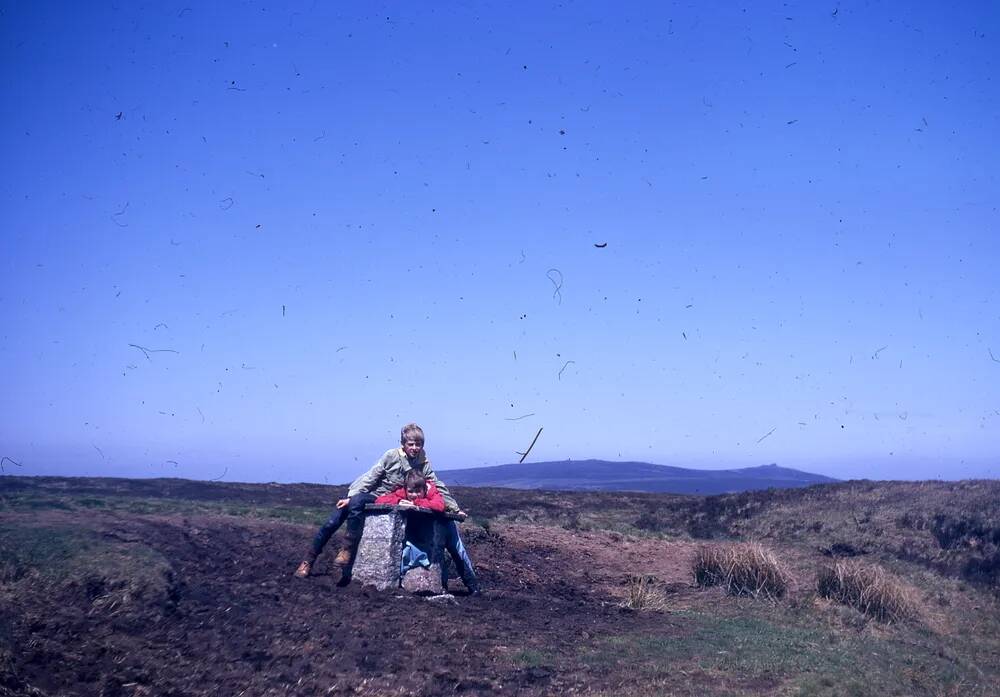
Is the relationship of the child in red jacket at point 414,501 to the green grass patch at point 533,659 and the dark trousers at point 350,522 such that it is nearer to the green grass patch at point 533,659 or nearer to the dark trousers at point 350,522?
the dark trousers at point 350,522

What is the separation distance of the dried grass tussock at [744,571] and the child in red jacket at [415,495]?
524cm

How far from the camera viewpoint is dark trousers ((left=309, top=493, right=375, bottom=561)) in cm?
1112

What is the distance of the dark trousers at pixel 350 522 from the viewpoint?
1112cm

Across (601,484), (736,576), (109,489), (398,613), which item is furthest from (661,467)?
(398,613)

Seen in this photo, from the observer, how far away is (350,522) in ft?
36.3

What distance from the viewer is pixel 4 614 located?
7.23m

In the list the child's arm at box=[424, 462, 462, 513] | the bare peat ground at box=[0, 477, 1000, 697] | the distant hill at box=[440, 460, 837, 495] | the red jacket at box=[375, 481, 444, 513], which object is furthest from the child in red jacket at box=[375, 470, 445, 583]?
the distant hill at box=[440, 460, 837, 495]

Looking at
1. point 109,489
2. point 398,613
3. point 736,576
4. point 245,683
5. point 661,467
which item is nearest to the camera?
point 245,683

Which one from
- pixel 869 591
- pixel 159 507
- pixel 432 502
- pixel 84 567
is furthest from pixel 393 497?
pixel 159 507

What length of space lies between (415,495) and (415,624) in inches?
93.8

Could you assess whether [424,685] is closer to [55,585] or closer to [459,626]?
[459,626]

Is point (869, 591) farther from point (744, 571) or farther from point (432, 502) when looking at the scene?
point (432, 502)

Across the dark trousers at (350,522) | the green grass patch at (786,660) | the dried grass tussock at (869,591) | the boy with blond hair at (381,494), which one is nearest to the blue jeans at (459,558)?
the boy with blond hair at (381,494)

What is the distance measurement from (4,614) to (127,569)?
176cm
